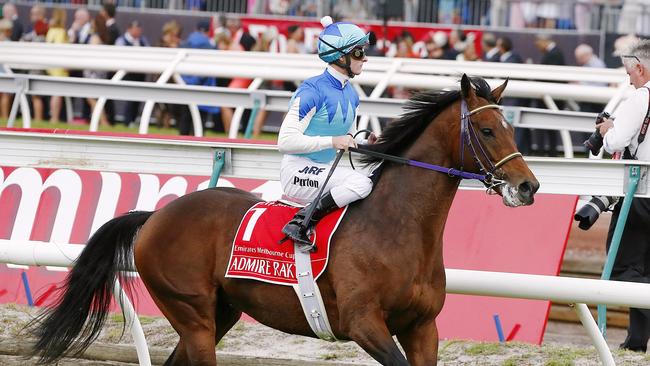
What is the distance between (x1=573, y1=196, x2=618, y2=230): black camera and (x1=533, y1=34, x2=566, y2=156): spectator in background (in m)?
7.98

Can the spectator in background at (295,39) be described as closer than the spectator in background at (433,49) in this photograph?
No

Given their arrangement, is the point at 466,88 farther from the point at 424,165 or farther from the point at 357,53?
the point at 357,53

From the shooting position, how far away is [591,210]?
21.6 ft

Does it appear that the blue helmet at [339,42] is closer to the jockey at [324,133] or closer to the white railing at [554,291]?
the jockey at [324,133]

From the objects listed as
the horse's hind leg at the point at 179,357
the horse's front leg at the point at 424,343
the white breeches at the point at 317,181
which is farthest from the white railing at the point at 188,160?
the horse's front leg at the point at 424,343

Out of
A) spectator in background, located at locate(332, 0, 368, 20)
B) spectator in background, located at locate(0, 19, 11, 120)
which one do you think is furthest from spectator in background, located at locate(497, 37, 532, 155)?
spectator in background, located at locate(0, 19, 11, 120)

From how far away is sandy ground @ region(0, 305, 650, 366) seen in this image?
6.50m

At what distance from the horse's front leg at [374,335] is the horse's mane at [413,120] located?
746mm

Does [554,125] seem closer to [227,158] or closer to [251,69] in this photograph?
[251,69]

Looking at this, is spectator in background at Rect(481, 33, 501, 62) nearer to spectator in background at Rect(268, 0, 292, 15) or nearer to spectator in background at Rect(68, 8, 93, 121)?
spectator in background at Rect(268, 0, 292, 15)

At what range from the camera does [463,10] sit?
61.9 feet

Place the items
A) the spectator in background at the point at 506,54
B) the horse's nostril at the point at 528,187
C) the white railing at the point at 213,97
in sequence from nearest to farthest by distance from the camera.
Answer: the horse's nostril at the point at 528,187 → the white railing at the point at 213,97 → the spectator in background at the point at 506,54

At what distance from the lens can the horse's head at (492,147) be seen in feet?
16.5

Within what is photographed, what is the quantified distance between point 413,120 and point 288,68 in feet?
20.8
